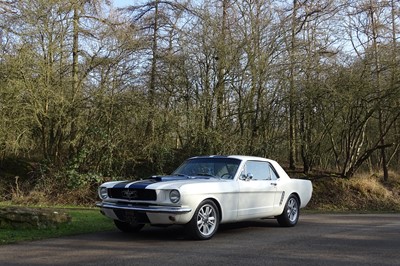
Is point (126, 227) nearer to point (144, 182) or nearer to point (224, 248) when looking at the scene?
point (144, 182)

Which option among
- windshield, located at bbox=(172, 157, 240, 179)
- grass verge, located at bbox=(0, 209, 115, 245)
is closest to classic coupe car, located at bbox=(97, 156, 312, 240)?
windshield, located at bbox=(172, 157, 240, 179)

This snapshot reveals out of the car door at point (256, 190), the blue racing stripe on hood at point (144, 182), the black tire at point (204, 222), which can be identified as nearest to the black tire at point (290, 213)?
the car door at point (256, 190)

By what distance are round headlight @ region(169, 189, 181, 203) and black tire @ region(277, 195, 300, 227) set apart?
339 cm

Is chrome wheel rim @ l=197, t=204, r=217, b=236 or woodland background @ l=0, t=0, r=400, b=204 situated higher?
woodland background @ l=0, t=0, r=400, b=204

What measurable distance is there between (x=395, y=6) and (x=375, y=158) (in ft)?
28.3

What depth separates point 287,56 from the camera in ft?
64.7

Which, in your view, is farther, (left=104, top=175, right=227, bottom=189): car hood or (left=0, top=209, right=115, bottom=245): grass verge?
(left=0, top=209, right=115, bottom=245): grass verge

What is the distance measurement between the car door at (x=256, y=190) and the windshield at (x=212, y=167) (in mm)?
248

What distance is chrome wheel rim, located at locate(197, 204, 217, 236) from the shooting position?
29.1 feet

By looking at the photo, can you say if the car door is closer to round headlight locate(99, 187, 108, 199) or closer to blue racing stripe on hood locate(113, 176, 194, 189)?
blue racing stripe on hood locate(113, 176, 194, 189)

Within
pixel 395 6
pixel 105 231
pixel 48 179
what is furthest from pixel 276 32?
pixel 105 231

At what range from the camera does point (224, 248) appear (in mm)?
8094

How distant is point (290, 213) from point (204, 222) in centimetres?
313

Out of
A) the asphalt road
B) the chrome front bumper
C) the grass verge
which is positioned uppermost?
the chrome front bumper
